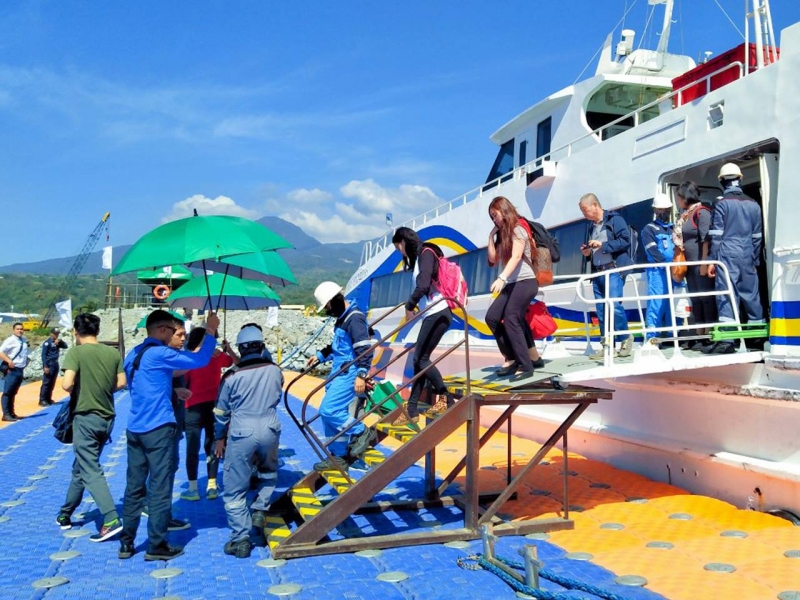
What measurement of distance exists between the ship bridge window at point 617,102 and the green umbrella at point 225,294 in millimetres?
5941

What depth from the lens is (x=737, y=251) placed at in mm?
5730

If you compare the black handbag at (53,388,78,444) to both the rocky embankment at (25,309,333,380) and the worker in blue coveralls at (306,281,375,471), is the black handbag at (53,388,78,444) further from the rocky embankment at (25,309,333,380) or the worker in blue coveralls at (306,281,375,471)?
the rocky embankment at (25,309,333,380)

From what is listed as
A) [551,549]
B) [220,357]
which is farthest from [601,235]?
[220,357]

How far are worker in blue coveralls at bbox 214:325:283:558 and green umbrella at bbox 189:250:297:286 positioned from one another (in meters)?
2.54

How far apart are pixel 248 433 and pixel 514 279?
2293mm

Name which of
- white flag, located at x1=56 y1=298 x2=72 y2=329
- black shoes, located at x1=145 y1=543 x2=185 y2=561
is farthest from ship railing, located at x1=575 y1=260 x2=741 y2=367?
white flag, located at x1=56 y1=298 x2=72 y2=329

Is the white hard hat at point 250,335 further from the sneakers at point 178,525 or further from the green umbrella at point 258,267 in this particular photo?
the green umbrella at point 258,267

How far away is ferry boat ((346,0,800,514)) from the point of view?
5.41 meters

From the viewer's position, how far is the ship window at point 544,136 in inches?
458

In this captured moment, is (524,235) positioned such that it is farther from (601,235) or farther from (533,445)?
(533,445)

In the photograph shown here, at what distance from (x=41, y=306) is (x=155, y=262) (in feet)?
481

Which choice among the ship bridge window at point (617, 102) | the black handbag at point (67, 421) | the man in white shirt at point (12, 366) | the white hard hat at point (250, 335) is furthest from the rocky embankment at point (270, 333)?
the white hard hat at point (250, 335)

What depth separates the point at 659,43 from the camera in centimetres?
1168

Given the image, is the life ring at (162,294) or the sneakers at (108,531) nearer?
the sneakers at (108,531)
